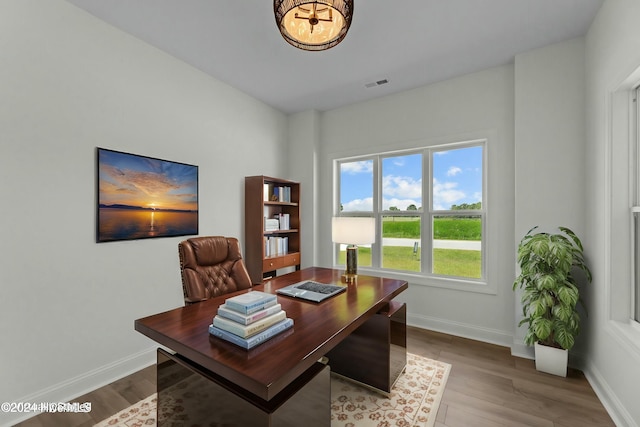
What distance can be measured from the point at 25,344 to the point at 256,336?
1797mm

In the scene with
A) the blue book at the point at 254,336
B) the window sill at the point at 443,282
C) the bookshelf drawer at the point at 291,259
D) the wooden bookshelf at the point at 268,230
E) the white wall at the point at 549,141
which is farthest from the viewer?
the bookshelf drawer at the point at 291,259

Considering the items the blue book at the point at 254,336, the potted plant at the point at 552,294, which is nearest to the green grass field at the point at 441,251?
the potted plant at the point at 552,294

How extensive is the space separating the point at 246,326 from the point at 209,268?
110cm

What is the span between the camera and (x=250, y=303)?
48.9 inches

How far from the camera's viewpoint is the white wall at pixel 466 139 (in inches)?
113

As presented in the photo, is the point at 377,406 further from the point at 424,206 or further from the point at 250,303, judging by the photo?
the point at 424,206

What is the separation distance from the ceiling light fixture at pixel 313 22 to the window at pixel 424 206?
7.02 ft

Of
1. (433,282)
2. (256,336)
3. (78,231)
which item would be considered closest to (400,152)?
(433,282)

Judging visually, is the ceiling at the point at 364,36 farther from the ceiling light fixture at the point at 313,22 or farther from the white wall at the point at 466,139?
the ceiling light fixture at the point at 313,22

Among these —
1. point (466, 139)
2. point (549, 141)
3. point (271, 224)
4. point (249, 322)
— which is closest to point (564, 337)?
point (549, 141)

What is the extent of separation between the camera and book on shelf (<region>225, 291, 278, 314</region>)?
1.23 meters

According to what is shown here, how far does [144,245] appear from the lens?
2521mm

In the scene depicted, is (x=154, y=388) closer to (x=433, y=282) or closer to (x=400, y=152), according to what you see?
(x=433, y=282)

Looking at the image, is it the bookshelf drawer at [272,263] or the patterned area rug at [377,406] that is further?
the bookshelf drawer at [272,263]
